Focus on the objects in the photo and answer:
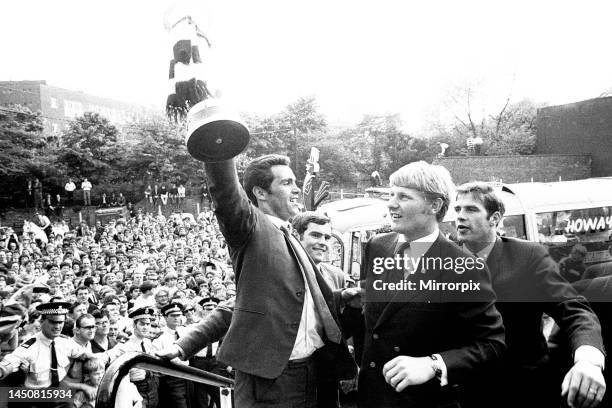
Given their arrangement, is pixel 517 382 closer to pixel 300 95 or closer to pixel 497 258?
pixel 497 258

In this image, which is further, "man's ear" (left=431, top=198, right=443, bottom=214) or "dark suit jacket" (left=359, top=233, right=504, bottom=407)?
"man's ear" (left=431, top=198, right=443, bottom=214)

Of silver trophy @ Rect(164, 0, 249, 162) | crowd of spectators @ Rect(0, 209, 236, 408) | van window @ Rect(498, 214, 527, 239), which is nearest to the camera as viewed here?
silver trophy @ Rect(164, 0, 249, 162)

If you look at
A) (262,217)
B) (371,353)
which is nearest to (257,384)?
(371,353)

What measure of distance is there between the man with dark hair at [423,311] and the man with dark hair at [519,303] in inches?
13.8

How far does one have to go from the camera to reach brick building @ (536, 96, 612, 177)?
2272cm

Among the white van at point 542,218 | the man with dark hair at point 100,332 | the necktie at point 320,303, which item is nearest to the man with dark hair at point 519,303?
the necktie at point 320,303

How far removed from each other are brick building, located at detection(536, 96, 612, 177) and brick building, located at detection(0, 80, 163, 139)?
23.3 metres

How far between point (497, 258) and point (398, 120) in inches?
1376

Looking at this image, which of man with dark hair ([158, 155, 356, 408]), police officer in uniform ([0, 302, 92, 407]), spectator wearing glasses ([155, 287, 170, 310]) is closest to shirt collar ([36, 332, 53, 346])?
police officer in uniform ([0, 302, 92, 407])

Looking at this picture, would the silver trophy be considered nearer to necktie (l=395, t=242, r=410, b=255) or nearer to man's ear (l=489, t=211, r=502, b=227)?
necktie (l=395, t=242, r=410, b=255)

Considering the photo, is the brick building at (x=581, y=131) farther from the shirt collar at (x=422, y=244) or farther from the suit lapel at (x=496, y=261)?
the shirt collar at (x=422, y=244)

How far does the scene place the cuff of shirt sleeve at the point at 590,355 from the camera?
65.7 inches

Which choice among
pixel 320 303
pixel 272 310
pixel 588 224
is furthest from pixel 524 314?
pixel 588 224

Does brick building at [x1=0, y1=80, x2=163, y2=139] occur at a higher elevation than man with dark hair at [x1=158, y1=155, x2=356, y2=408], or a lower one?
higher
